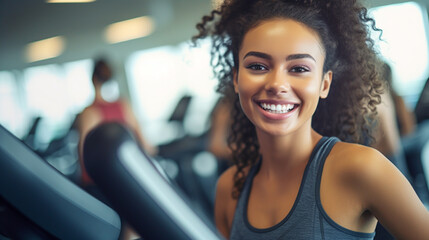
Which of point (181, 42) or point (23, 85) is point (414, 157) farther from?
point (23, 85)

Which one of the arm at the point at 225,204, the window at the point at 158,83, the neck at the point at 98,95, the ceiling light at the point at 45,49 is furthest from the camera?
the window at the point at 158,83

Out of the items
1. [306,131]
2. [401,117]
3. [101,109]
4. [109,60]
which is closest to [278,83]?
[306,131]

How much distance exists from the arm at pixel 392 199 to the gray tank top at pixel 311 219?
6 centimetres

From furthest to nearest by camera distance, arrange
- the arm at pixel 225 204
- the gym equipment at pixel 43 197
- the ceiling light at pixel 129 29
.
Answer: the ceiling light at pixel 129 29 → the arm at pixel 225 204 → the gym equipment at pixel 43 197

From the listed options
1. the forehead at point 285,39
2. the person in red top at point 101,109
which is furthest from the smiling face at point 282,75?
the person in red top at point 101,109

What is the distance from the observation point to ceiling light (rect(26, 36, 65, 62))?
9.27 m

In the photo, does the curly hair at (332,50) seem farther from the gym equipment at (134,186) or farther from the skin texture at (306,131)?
the gym equipment at (134,186)

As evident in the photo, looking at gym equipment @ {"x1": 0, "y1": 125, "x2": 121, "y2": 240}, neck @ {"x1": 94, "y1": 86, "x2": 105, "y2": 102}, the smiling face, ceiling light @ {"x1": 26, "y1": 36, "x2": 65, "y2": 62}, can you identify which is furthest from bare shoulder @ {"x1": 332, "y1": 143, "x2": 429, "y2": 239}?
ceiling light @ {"x1": 26, "y1": 36, "x2": 65, "y2": 62}

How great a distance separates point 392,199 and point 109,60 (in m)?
8.96

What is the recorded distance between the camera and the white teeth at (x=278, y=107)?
65cm

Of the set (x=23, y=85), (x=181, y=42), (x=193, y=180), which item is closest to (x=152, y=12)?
(x=181, y=42)

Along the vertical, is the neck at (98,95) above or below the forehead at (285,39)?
below

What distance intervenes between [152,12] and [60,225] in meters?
8.13

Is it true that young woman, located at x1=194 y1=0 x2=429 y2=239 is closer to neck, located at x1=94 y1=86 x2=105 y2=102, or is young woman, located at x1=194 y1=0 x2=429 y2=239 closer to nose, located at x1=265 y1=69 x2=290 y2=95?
nose, located at x1=265 y1=69 x2=290 y2=95
